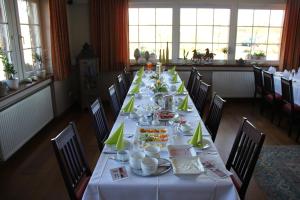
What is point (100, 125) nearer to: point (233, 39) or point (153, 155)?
point (153, 155)

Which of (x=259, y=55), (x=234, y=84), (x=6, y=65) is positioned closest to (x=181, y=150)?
(x=6, y=65)

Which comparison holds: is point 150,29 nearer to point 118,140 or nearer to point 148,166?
point 118,140

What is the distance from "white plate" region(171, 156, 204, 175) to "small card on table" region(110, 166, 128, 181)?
1.00ft

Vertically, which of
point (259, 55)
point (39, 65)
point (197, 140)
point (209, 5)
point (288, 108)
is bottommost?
point (288, 108)

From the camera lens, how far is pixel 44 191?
9.00 feet

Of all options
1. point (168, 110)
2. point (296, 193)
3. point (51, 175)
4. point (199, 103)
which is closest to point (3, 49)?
point (51, 175)

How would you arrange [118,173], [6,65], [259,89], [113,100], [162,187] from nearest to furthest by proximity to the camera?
[162,187], [118,173], [113,100], [6,65], [259,89]

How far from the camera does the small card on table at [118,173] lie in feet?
5.32

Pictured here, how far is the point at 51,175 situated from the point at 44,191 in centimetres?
31

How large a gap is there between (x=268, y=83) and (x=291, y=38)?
57.2 inches

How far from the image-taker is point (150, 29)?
577cm

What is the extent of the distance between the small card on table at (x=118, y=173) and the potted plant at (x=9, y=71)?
96.8 inches

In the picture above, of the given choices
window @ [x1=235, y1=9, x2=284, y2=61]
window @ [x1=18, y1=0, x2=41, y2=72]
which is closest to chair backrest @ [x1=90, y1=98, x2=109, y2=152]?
window @ [x1=18, y1=0, x2=41, y2=72]

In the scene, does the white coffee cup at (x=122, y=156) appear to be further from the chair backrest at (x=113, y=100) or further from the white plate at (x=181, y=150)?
the chair backrest at (x=113, y=100)
